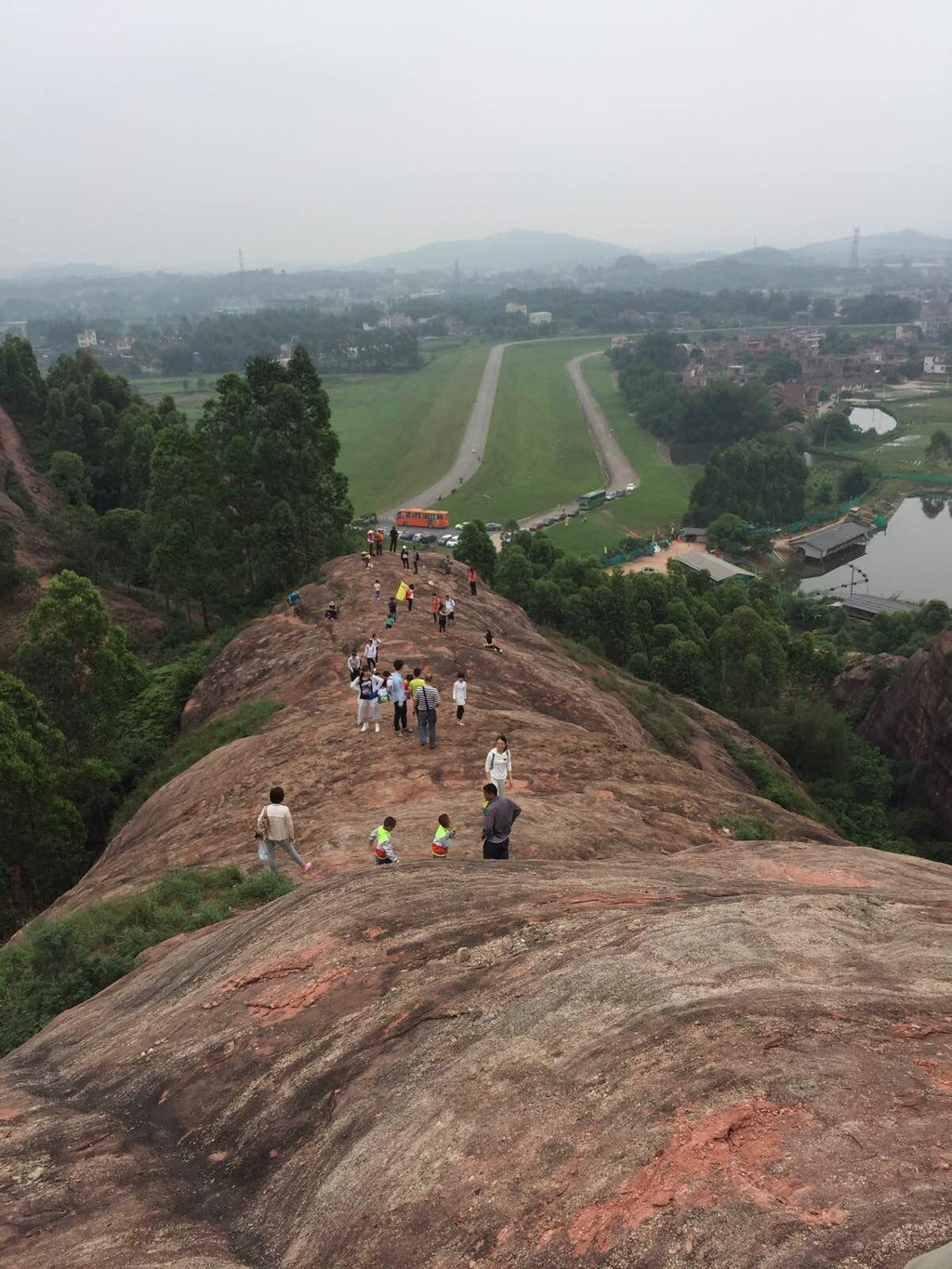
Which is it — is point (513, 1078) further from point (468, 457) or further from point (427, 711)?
point (468, 457)

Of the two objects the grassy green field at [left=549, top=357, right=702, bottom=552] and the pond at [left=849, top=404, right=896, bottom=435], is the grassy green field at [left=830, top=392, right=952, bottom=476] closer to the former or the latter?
the pond at [left=849, top=404, right=896, bottom=435]

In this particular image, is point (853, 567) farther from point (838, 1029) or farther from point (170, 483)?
point (838, 1029)

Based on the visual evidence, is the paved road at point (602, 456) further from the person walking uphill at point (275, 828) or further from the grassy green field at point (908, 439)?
the person walking uphill at point (275, 828)

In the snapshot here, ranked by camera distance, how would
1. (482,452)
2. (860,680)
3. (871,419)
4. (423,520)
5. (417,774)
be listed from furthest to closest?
(871,419)
(482,452)
(423,520)
(860,680)
(417,774)

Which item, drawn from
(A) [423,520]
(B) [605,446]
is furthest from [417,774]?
(B) [605,446]

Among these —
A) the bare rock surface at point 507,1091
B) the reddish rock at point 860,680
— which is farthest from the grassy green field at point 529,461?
the bare rock surface at point 507,1091

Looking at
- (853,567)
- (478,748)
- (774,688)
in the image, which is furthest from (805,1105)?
(853,567)
